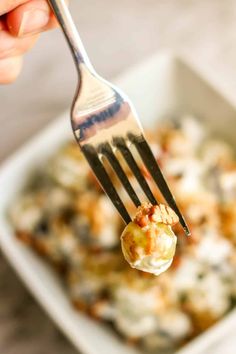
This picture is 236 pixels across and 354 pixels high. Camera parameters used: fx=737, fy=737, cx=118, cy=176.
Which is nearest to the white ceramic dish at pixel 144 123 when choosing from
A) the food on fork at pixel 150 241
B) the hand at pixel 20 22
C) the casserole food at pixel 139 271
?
the casserole food at pixel 139 271

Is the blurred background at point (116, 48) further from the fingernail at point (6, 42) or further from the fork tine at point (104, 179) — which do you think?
the fork tine at point (104, 179)

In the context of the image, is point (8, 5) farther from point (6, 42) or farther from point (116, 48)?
point (116, 48)

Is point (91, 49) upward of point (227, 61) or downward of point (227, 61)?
upward

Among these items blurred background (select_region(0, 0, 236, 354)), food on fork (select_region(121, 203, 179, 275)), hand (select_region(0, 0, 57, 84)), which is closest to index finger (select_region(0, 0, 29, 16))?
hand (select_region(0, 0, 57, 84))

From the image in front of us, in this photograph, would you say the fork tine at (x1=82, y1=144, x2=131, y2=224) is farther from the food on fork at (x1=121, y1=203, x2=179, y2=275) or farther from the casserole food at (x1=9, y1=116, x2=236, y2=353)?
the casserole food at (x1=9, y1=116, x2=236, y2=353)

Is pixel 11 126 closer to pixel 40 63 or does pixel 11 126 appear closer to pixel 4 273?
pixel 40 63

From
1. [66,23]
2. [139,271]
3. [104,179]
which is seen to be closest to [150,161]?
[104,179]

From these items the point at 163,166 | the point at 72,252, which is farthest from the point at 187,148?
the point at 72,252
